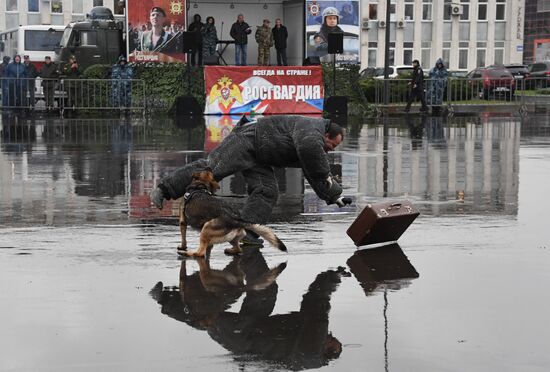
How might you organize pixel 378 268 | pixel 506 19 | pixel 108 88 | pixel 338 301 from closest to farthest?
1. pixel 338 301
2. pixel 378 268
3. pixel 108 88
4. pixel 506 19

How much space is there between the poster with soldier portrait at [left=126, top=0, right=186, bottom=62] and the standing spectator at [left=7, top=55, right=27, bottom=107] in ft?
11.6

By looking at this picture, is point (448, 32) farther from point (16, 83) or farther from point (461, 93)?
point (16, 83)

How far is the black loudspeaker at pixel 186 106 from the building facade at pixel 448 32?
47.1 metres

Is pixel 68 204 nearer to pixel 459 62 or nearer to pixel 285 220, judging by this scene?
pixel 285 220

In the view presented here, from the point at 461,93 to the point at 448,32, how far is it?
4177 centimetres

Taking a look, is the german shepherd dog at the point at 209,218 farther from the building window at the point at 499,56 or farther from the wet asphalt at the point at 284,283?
the building window at the point at 499,56

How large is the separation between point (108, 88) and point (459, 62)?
172 feet

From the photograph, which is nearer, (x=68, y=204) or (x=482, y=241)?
(x=482, y=241)

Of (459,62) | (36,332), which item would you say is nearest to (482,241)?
(36,332)

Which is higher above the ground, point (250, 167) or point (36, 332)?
point (250, 167)

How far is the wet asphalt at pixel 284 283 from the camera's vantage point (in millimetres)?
6477

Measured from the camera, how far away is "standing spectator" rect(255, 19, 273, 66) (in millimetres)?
33875

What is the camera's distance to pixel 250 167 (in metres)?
9.46

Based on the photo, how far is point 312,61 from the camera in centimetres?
3344
